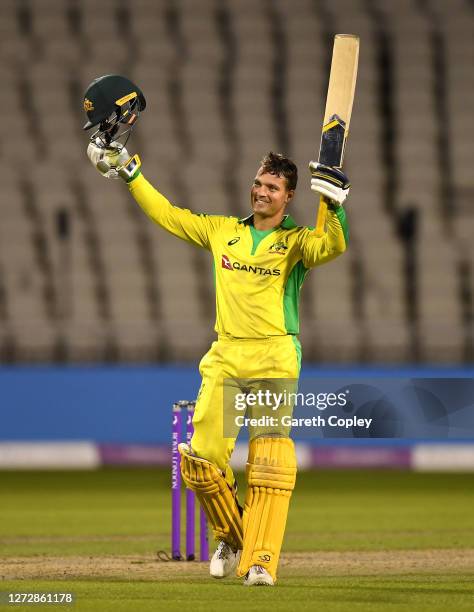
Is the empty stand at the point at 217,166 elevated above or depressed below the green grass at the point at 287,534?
above

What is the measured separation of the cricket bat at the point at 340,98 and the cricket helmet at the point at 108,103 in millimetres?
893

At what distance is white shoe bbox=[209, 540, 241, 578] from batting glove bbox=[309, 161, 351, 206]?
1.63 metres

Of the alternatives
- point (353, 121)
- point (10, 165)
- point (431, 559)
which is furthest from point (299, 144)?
point (431, 559)

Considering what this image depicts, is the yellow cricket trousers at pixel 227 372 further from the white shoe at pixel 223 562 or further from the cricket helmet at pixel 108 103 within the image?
the cricket helmet at pixel 108 103

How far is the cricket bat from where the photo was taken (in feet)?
19.4

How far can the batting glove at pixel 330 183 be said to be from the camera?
577cm

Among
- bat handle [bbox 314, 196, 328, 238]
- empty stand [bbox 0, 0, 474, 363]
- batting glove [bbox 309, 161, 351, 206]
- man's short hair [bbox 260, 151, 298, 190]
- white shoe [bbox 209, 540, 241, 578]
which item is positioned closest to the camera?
batting glove [bbox 309, 161, 351, 206]

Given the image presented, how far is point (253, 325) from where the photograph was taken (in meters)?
6.00

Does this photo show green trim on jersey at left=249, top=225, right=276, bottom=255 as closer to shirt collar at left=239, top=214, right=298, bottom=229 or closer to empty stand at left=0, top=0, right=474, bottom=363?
shirt collar at left=239, top=214, right=298, bottom=229

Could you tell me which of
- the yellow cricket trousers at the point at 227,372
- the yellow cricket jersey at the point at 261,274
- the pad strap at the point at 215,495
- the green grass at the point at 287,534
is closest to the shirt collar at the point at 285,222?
the yellow cricket jersey at the point at 261,274

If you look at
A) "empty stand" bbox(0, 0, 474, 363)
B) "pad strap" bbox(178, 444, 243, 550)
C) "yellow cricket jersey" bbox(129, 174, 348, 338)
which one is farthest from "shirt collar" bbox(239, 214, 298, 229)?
"empty stand" bbox(0, 0, 474, 363)

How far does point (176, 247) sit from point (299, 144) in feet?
7.38

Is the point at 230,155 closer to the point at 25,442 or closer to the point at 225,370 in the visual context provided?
the point at 25,442

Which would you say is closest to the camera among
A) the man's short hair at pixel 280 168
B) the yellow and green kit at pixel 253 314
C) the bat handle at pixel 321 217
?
the bat handle at pixel 321 217
